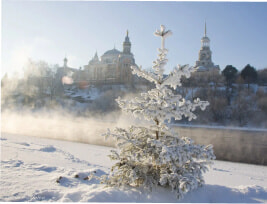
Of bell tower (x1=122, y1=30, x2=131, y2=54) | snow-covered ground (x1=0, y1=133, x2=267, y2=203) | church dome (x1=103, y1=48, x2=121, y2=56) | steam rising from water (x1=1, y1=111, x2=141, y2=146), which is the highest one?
church dome (x1=103, y1=48, x2=121, y2=56)

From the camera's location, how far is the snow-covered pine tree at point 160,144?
4137 mm

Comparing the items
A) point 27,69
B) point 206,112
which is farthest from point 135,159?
point 27,69

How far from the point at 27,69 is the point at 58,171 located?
46.1 m

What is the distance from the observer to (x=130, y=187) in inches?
183

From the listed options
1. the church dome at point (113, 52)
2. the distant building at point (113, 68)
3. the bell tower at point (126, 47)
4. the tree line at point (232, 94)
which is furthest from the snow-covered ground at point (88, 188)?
the church dome at point (113, 52)

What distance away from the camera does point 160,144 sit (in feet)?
13.3

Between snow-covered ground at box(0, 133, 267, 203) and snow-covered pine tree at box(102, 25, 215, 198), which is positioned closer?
snow-covered pine tree at box(102, 25, 215, 198)

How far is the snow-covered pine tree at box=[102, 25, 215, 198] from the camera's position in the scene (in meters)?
4.14

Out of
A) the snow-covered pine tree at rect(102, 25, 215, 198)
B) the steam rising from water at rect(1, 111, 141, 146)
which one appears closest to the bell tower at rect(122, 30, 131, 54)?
the steam rising from water at rect(1, 111, 141, 146)

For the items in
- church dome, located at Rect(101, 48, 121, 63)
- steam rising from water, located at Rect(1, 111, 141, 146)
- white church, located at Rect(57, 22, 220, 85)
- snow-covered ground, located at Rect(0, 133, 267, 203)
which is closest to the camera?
snow-covered ground, located at Rect(0, 133, 267, 203)

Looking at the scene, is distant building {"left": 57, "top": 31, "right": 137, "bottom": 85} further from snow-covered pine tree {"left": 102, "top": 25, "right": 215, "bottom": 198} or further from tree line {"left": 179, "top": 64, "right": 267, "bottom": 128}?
snow-covered pine tree {"left": 102, "top": 25, "right": 215, "bottom": 198}

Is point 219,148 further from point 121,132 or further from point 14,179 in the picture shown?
point 14,179

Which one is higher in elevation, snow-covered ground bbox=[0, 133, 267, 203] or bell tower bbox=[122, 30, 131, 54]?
bell tower bbox=[122, 30, 131, 54]

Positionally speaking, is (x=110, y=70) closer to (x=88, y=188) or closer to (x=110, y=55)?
(x=110, y=55)
